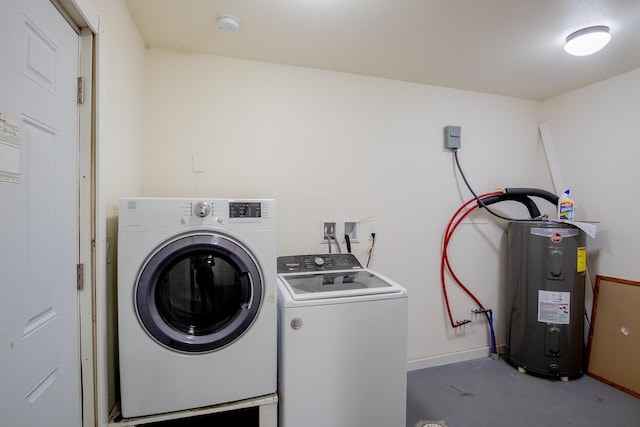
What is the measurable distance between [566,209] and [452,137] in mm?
1023

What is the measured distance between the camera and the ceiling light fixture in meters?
1.65

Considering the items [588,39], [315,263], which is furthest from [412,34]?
[315,263]

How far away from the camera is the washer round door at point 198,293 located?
4.29 feet

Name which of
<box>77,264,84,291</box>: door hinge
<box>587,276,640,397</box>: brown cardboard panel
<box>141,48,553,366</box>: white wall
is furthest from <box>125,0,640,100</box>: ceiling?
<box>587,276,640,397</box>: brown cardboard panel

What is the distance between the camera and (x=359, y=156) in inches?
89.2

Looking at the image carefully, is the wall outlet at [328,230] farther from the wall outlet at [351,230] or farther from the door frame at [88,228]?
the door frame at [88,228]

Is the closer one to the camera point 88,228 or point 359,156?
point 88,228

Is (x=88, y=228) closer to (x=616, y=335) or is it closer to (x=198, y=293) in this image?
(x=198, y=293)

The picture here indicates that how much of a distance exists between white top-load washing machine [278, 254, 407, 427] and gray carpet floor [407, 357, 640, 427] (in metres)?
0.56

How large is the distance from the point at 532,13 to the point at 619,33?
0.64 meters

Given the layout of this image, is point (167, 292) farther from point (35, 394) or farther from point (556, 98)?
point (556, 98)

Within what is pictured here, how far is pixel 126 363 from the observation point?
49.9 inches

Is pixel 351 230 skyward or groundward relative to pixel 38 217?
groundward

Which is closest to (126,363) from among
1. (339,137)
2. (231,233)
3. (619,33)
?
(231,233)
